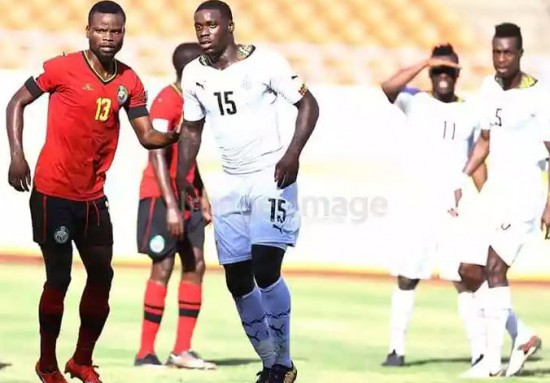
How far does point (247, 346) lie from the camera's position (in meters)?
12.1

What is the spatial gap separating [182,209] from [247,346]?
1611mm

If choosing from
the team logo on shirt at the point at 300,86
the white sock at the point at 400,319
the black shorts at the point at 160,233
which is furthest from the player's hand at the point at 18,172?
the white sock at the point at 400,319

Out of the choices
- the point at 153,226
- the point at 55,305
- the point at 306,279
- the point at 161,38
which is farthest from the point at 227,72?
the point at 161,38

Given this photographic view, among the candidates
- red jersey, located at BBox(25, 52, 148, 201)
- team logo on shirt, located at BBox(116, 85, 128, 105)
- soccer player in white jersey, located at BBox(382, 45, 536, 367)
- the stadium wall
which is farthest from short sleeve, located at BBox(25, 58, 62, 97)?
the stadium wall

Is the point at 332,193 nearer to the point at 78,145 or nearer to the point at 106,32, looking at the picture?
the point at 78,145

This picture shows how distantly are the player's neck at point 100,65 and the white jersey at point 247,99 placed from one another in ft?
1.54

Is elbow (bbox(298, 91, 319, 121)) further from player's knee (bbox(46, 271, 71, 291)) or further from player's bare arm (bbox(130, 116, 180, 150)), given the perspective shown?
player's knee (bbox(46, 271, 71, 291))

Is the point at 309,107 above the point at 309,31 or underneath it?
underneath

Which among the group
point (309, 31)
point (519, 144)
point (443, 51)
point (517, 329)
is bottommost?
point (517, 329)

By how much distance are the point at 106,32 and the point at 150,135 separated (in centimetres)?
67

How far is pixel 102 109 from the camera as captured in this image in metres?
8.73

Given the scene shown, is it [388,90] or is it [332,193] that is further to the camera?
[332,193]

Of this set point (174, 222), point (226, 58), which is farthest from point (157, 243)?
point (226, 58)

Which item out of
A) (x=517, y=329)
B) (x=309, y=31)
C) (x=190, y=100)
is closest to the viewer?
(x=190, y=100)
